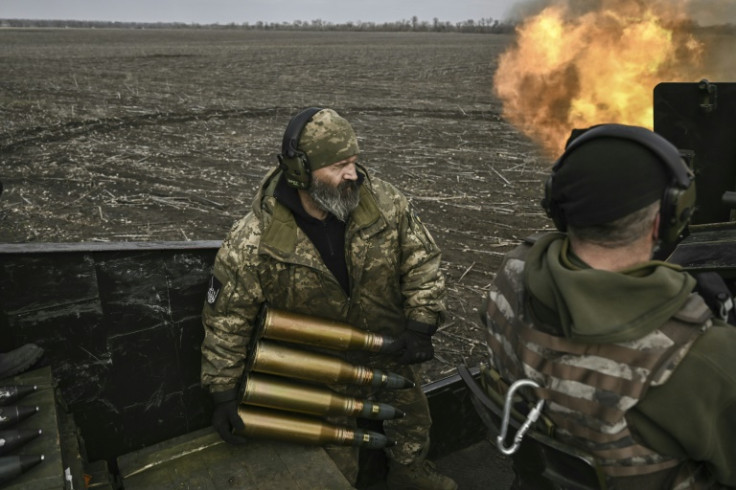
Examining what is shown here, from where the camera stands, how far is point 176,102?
21.4 meters

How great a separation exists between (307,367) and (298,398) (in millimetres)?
199

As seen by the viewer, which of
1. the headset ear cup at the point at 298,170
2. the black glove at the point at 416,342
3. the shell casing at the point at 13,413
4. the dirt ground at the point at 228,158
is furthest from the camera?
the dirt ground at the point at 228,158

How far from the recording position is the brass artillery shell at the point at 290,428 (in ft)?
12.1

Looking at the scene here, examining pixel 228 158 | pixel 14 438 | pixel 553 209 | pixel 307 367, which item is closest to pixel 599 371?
pixel 553 209

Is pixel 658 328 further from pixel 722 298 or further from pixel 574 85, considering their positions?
pixel 574 85

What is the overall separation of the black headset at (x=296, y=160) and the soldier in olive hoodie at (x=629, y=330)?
5.52 feet

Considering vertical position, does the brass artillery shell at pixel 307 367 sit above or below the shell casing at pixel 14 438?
below

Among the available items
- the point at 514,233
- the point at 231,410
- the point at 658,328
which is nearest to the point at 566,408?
the point at 658,328

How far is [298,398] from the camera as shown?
3.76 meters

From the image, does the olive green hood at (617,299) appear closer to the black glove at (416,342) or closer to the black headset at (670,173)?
the black headset at (670,173)

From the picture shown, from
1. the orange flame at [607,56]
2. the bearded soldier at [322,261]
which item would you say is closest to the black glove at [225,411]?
the bearded soldier at [322,261]

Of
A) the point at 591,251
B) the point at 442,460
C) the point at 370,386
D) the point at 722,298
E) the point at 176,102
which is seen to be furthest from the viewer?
the point at 176,102

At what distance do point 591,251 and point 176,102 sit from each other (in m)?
21.1

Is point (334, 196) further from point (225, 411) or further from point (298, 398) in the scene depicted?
point (225, 411)
